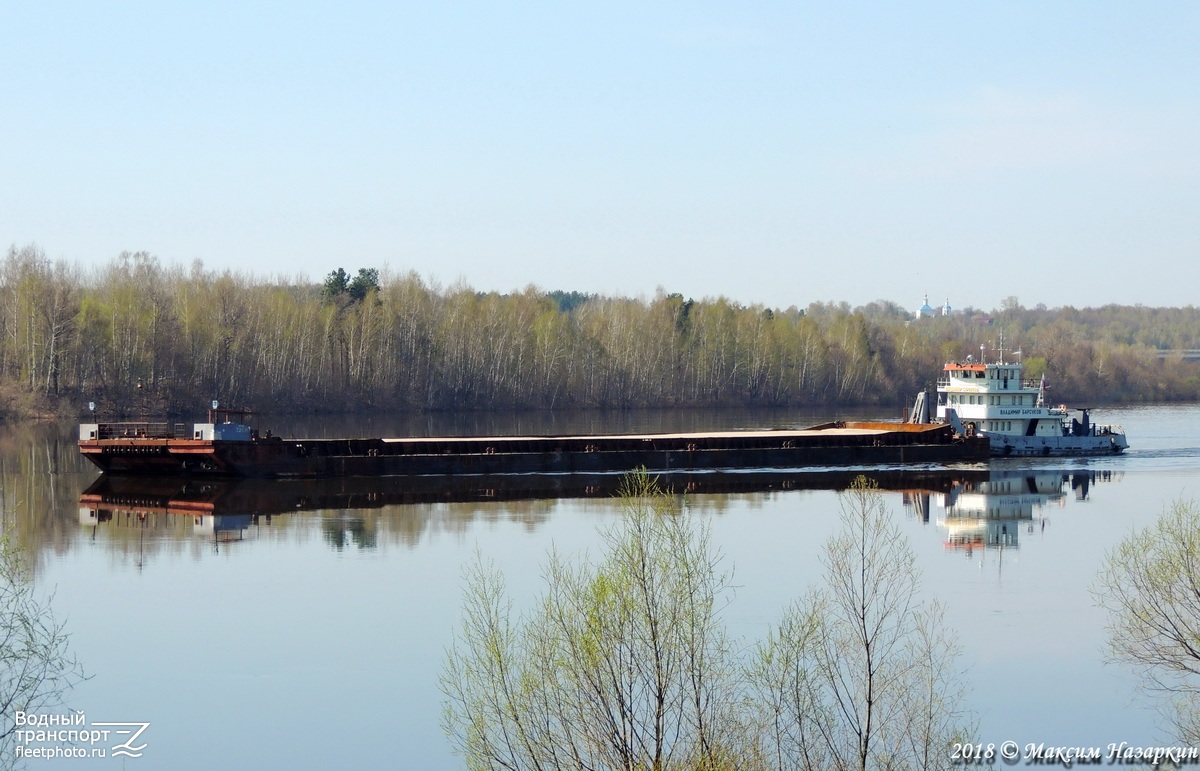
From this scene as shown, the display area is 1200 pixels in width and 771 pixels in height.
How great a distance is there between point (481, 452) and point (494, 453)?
0.69 meters

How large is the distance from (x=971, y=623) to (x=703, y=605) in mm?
10727

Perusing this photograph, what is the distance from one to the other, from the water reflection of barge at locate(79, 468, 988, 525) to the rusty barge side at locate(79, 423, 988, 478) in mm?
582

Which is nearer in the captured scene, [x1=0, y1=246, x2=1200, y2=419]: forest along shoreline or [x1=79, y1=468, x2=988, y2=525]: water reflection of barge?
[x1=79, y1=468, x2=988, y2=525]: water reflection of barge

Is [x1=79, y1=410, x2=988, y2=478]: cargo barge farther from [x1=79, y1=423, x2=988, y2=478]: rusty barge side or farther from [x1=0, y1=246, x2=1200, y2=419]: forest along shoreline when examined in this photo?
[x1=0, y1=246, x2=1200, y2=419]: forest along shoreline

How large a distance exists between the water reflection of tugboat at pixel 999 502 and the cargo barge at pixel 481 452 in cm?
493

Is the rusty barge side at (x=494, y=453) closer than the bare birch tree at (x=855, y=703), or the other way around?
the bare birch tree at (x=855, y=703)

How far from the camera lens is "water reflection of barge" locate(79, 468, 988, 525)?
38625 millimetres

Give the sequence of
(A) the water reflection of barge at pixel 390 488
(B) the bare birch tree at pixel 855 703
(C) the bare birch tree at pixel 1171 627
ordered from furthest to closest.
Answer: (A) the water reflection of barge at pixel 390 488
(C) the bare birch tree at pixel 1171 627
(B) the bare birch tree at pixel 855 703

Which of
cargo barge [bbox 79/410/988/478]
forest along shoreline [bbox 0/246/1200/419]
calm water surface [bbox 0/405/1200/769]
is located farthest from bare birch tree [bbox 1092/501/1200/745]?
forest along shoreline [bbox 0/246/1200/419]

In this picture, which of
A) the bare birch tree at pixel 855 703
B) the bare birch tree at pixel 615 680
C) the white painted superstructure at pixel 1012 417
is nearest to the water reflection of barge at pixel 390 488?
the white painted superstructure at pixel 1012 417

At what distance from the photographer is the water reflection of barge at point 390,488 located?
127ft

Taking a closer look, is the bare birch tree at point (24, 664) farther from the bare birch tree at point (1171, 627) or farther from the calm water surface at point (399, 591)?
the bare birch tree at point (1171, 627)

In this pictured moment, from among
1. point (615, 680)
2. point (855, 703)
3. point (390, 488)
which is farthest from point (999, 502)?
point (615, 680)

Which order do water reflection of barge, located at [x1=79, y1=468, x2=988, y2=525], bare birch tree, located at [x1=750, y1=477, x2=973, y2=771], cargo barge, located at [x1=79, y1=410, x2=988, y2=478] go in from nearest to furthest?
bare birch tree, located at [x1=750, y1=477, x2=973, y2=771], water reflection of barge, located at [x1=79, y1=468, x2=988, y2=525], cargo barge, located at [x1=79, y1=410, x2=988, y2=478]
